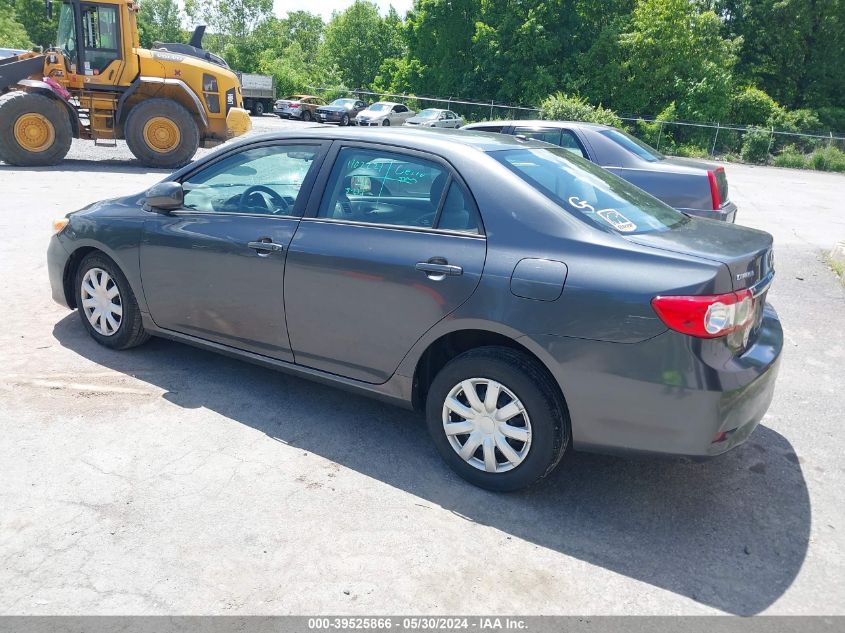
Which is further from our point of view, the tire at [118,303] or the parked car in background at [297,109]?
the parked car in background at [297,109]

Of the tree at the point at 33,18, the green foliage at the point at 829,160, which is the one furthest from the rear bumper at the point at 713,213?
the tree at the point at 33,18

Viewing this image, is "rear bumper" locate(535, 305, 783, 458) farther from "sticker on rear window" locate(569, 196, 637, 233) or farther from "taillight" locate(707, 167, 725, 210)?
"taillight" locate(707, 167, 725, 210)

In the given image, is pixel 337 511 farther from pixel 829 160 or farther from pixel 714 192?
pixel 829 160

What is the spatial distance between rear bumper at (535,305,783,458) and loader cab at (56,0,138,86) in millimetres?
14632

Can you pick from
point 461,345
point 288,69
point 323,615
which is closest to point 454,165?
point 461,345

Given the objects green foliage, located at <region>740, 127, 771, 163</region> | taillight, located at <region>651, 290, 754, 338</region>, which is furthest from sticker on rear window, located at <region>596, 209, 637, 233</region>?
green foliage, located at <region>740, 127, 771, 163</region>

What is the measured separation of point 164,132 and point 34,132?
2.52m

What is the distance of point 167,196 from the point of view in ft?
14.6

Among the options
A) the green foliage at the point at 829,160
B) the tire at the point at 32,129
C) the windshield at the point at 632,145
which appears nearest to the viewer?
the windshield at the point at 632,145

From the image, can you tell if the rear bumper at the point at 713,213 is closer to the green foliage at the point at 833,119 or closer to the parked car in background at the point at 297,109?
the parked car in background at the point at 297,109

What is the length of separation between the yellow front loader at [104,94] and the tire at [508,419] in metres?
13.8

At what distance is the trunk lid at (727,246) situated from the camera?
3.14 metres

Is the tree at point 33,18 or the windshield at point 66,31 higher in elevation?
the tree at point 33,18

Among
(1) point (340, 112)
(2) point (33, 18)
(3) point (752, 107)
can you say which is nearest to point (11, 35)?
(2) point (33, 18)
